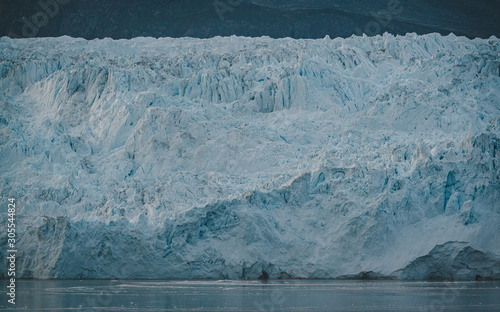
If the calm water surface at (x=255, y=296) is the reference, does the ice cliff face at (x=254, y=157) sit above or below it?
above

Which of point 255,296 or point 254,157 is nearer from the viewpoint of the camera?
point 255,296

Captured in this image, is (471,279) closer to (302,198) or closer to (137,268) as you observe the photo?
(302,198)

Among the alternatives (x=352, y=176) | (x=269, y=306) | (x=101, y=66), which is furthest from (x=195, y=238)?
(x=101, y=66)

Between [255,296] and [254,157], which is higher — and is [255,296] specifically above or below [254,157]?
below

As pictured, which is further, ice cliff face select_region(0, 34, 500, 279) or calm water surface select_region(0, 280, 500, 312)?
ice cliff face select_region(0, 34, 500, 279)

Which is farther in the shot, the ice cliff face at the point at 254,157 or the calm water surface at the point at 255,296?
the ice cliff face at the point at 254,157
